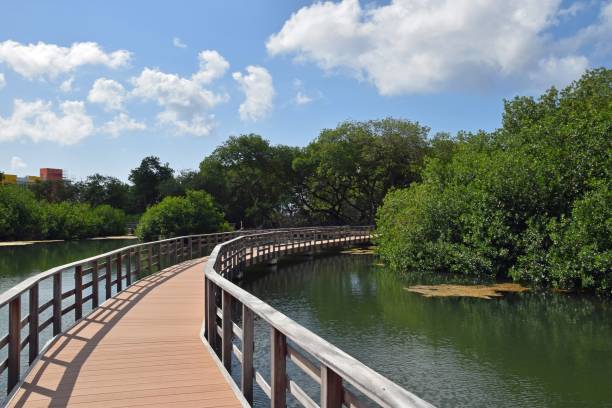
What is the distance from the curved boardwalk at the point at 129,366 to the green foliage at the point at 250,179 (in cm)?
4148

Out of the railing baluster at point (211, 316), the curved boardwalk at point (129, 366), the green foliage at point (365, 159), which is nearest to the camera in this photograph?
the curved boardwalk at point (129, 366)

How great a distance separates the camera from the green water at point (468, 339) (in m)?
8.09

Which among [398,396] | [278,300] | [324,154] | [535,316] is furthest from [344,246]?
[398,396]

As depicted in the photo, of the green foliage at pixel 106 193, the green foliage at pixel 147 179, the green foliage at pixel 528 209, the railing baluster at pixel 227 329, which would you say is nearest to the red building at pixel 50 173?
the green foliage at pixel 106 193

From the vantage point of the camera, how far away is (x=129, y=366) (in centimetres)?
565

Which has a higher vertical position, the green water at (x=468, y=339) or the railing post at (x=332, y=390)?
the railing post at (x=332, y=390)

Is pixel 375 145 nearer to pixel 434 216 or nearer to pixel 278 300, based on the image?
pixel 434 216

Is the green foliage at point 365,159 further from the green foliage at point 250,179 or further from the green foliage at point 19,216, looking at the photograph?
the green foliage at point 19,216

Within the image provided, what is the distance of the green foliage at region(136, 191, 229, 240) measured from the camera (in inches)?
1417

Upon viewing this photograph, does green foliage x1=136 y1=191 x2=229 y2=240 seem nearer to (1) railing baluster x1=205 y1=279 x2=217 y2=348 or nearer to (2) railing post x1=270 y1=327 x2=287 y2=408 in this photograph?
(1) railing baluster x1=205 y1=279 x2=217 y2=348

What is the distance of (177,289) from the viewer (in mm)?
11719

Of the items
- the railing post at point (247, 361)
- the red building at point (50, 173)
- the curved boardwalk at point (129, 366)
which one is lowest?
the curved boardwalk at point (129, 366)

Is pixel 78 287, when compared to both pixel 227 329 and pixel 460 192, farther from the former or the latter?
pixel 460 192

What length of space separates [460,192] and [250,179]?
108 feet
